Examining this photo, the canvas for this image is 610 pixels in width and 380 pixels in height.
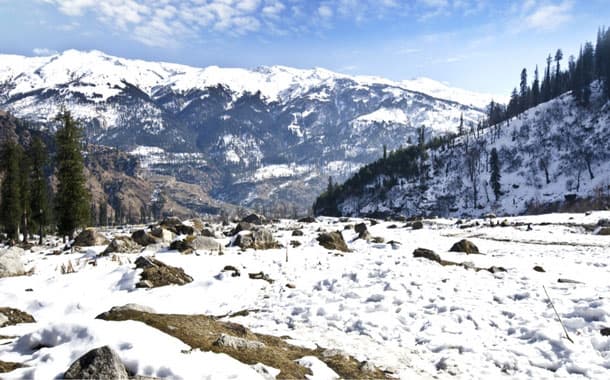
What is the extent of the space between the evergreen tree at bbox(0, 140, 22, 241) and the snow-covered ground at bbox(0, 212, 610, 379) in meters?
39.8

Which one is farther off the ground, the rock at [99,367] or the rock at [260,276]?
the rock at [99,367]

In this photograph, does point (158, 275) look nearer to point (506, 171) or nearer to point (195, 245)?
point (195, 245)

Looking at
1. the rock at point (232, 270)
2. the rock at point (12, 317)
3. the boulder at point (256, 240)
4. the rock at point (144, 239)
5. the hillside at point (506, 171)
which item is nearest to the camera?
the rock at point (12, 317)

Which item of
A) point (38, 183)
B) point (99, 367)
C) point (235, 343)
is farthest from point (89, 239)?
point (38, 183)

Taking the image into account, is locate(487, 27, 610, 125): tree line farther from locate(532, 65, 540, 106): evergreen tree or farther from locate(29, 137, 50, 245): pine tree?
locate(29, 137, 50, 245): pine tree

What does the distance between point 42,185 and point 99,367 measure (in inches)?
2412

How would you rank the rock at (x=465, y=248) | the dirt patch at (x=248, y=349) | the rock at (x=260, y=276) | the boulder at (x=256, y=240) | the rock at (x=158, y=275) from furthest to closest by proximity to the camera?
1. the boulder at (x=256, y=240)
2. the rock at (x=465, y=248)
3. the rock at (x=260, y=276)
4. the rock at (x=158, y=275)
5. the dirt patch at (x=248, y=349)

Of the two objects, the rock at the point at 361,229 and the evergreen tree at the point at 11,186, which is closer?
the rock at the point at 361,229

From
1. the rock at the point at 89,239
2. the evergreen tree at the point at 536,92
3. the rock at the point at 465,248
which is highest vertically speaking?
the evergreen tree at the point at 536,92

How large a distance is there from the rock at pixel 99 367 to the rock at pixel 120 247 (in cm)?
1989

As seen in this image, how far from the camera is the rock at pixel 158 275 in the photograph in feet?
50.5

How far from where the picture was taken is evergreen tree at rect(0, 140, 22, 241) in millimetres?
51281

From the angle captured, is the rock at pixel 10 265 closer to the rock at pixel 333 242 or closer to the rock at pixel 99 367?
the rock at pixel 99 367

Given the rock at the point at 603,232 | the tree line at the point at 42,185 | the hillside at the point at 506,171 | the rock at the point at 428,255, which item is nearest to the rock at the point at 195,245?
the rock at the point at 428,255
